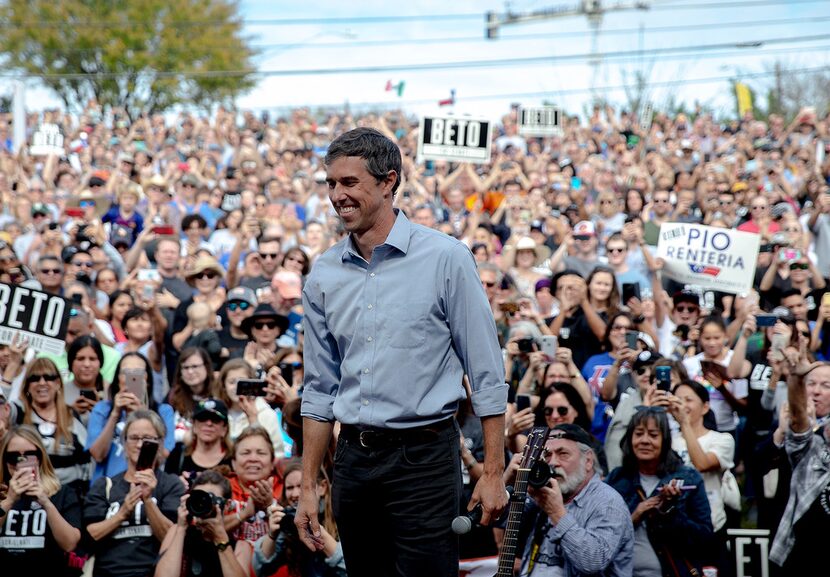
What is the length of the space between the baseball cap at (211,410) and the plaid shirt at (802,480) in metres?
3.44

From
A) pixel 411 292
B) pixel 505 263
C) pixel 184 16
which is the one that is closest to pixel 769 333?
pixel 505 263

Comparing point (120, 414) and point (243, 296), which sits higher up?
point (243, 296)

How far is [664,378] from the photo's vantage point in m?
7.20

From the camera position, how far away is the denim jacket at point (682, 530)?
20.9 feet

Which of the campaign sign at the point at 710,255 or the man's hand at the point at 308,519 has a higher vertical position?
the campaign sign at the point at 710,255

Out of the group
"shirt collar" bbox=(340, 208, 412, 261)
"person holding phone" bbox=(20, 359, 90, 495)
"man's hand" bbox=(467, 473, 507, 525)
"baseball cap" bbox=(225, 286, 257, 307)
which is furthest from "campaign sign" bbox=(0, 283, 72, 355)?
"man's hand" bbox=(467, 473, 507, 525)

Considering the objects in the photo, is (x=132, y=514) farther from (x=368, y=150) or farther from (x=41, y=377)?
(x=368, y=150)

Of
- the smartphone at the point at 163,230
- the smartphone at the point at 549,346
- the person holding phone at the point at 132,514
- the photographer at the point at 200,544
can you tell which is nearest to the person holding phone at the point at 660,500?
the smartphone at the point at 549,346

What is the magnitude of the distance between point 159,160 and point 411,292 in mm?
16658

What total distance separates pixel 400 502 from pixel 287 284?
250 inches

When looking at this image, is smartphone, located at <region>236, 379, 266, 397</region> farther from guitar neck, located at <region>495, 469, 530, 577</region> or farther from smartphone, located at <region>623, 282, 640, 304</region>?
smartphone, located at <region>623, 282, 640, 304</region>

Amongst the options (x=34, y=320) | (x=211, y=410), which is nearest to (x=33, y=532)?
(x=211, y=410)

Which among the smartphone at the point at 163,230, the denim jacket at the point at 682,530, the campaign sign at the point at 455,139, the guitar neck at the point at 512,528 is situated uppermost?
the campaign sign at the point at 455,139

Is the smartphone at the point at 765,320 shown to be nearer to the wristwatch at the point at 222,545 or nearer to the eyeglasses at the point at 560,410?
the eyeglasses at the point at 560,410
